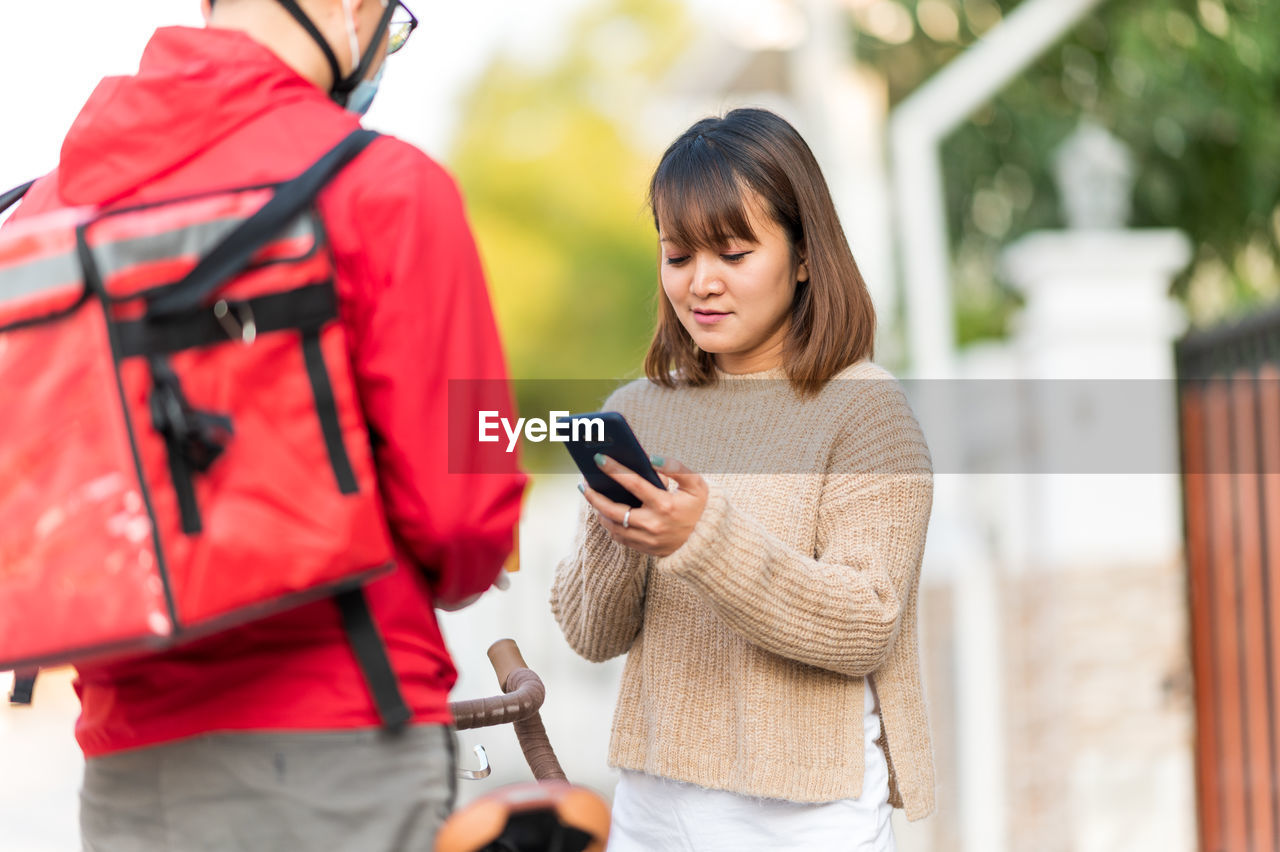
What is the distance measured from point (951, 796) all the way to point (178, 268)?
5.85 m

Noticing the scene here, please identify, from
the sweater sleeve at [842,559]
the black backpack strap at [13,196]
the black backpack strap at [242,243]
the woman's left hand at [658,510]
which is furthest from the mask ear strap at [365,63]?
the sweater sleeve at [842,559]

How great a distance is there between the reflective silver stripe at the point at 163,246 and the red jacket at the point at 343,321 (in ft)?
0.26

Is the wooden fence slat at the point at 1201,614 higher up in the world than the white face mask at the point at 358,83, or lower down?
lower down

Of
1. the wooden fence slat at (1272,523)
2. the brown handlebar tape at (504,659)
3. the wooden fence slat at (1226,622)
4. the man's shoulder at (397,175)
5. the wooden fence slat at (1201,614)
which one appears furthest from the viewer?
the wooden fence slat at (1201,614)

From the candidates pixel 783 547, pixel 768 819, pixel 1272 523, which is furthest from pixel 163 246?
pixel 1272 523

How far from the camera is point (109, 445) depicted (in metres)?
1.47

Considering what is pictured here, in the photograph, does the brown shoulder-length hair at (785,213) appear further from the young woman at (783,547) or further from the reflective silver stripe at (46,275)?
the reflective silver stripe at (46,275)

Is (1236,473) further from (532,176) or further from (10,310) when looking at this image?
(532,176)

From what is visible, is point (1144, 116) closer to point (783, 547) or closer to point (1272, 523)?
point (1272, 523)

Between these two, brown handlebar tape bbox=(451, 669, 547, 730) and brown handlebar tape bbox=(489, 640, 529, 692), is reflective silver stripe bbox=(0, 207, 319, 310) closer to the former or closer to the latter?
brown handlebar tape bbox=(451, 669, 547, 730)

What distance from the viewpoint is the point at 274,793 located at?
160 centimetres

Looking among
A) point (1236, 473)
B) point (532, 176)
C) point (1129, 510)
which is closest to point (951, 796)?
point (1129, 510)

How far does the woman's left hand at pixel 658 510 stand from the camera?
1909mm

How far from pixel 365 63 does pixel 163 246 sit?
0.42 meters
